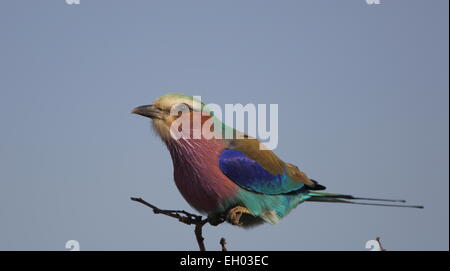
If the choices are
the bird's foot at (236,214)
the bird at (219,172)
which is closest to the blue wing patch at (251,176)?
the bird at (219,172)

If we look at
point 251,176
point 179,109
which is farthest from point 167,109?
point 251,176

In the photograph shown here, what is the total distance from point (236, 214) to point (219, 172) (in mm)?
294

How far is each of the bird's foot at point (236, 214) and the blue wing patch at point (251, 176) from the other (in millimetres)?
Answer: 205

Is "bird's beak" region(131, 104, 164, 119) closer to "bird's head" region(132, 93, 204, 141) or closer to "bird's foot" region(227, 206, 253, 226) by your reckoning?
"bird's head" region(132, 93, 204, 141)

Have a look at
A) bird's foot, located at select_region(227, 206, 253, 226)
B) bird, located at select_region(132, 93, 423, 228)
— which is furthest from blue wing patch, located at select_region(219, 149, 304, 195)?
Result: bird's foot, located at select_region(227, 206, 253, 226)

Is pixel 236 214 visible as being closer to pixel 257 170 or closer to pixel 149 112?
pixel 257 170

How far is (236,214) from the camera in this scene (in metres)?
3.63

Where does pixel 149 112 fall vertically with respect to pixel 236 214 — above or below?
above

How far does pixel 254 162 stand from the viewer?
3.99m

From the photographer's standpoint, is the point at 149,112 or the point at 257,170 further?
the point at 257,170

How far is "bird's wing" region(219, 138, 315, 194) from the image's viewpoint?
12.5ft

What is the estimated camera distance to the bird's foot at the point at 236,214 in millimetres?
3604

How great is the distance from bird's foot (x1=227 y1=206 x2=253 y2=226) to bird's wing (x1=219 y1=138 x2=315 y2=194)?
0.68 ft
